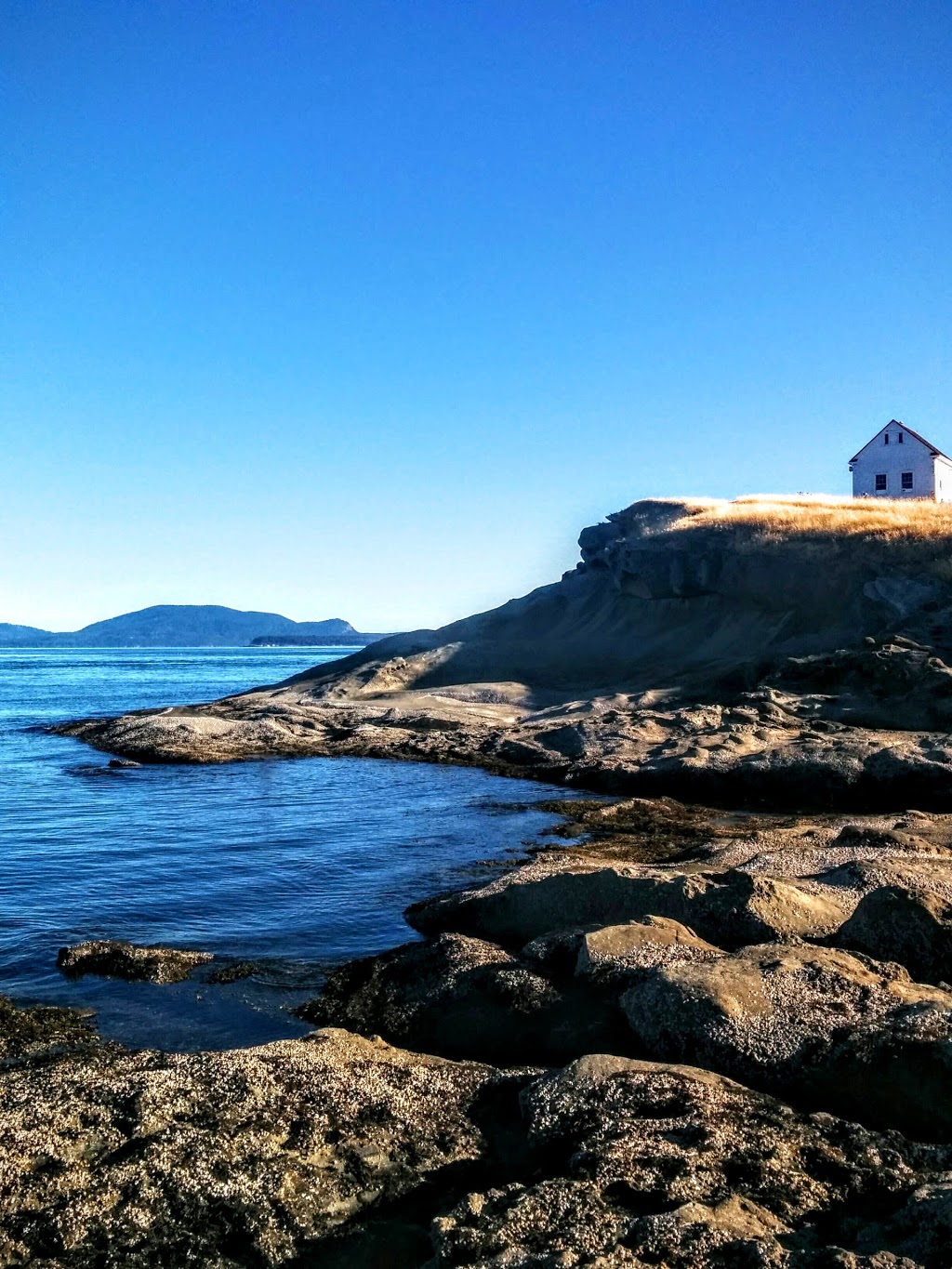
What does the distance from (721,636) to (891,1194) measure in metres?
29.1

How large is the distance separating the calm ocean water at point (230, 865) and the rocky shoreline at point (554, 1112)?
76cm

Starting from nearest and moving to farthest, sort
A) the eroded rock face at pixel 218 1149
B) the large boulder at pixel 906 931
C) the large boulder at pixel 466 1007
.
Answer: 1. the eroded rock face at pixel 218 1149
2. the large boulder at pixel 466 1007
3. the large boulder at pixel 906 931

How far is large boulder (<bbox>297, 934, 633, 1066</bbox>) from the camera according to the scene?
688 cm

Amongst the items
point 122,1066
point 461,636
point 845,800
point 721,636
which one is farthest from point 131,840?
point 461,636

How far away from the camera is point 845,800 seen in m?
17.2

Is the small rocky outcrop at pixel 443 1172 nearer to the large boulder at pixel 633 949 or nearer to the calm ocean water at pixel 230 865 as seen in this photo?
the large boulder at pixel 633 949

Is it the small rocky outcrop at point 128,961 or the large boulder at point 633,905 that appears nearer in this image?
the large boulder at point 633,905

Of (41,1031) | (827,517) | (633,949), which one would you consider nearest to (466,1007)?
(633,949)

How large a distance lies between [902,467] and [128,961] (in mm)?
49737

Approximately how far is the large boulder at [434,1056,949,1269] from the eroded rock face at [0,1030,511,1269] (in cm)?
63

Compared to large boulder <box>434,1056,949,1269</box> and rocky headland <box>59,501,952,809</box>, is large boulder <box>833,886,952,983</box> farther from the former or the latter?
rocky headland <box>59,501,952,809</box>

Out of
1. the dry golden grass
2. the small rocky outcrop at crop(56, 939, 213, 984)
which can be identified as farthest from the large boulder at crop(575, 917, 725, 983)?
the dry golden grass

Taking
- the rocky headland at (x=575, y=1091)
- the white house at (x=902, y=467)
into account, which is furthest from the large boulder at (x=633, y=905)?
the white house at (x=902, y=467)

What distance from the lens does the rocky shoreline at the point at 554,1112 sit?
4227mm
